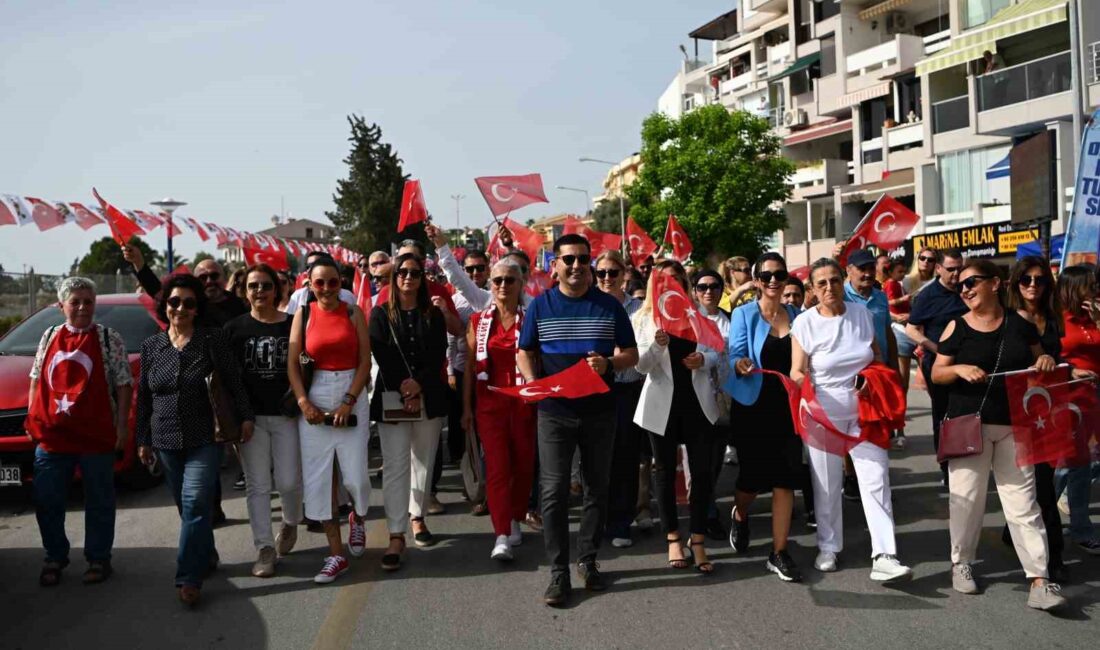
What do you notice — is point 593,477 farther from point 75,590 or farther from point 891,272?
point 891,272

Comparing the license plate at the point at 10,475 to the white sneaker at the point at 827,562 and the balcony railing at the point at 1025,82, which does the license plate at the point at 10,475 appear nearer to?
the white sneaker at the point at 827,562

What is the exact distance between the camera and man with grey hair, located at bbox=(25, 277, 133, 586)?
19.5ft

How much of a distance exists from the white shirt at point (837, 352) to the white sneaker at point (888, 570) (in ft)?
2.74

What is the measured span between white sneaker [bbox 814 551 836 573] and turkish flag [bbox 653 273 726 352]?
4.64 ft

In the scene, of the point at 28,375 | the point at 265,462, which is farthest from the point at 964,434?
the point at 28,375

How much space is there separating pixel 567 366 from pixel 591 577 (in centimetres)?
123

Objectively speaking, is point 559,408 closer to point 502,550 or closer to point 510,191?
point 502,550

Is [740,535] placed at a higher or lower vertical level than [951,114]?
lower

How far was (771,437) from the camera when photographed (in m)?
5.99

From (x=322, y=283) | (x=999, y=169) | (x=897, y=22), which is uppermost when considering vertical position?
(x=897, y=22)

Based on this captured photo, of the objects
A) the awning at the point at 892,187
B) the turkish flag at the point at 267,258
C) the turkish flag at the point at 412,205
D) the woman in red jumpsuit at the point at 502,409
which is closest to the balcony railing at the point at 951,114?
the awning at the point at 892,187

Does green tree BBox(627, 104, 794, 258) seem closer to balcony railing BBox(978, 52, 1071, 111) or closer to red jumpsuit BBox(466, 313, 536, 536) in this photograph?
balcony railing BBox(978, 52, 1071, 111)

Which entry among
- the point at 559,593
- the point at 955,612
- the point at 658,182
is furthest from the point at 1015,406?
the point at 658,182

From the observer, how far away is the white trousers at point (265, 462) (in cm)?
607
